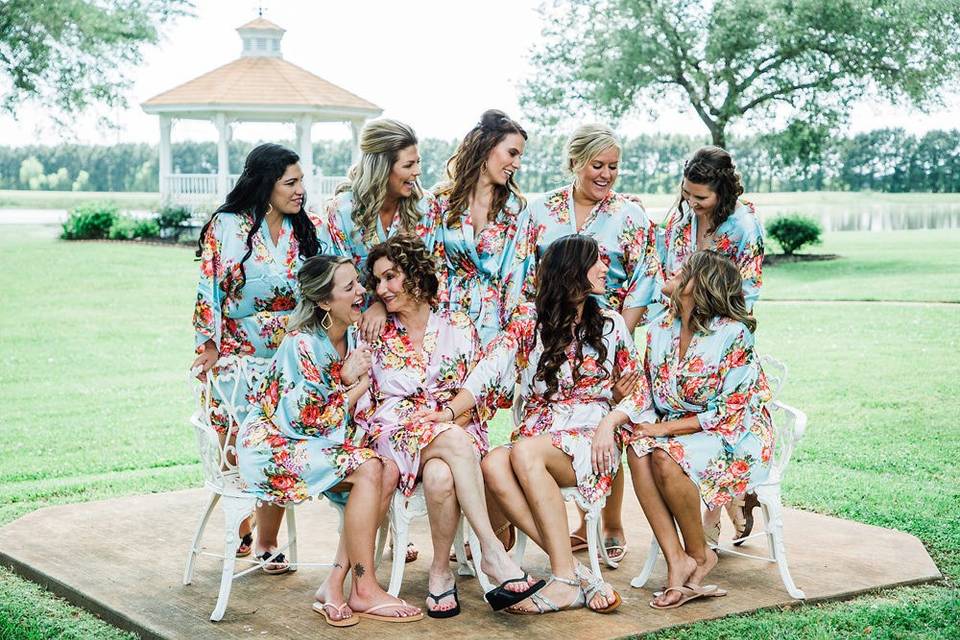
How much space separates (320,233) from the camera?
474cm

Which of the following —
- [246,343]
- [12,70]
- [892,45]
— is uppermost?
[892,45]

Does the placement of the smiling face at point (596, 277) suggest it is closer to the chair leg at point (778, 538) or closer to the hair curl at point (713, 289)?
the hair curl at point (713, 289)

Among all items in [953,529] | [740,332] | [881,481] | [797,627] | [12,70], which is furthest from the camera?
[12,70]

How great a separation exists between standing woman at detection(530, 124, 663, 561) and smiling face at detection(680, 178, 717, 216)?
0.19 metres

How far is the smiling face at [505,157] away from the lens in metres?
4.63

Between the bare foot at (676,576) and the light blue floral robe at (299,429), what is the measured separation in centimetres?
113

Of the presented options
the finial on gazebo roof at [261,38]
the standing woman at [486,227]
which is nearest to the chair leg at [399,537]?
the standing woman at [486,227]

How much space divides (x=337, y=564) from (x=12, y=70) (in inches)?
370

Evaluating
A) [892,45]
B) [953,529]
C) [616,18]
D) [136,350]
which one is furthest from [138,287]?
[953,529]

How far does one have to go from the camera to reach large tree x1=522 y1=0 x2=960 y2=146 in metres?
19.4

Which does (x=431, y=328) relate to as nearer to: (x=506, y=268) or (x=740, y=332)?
(x=506, y=268)

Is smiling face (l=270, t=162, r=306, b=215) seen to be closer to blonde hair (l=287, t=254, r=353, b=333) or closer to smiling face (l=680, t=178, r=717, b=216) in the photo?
blonde hair (l=287, t=254, r=353, b=333)

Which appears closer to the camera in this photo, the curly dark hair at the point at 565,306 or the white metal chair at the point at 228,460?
the white metal chair at the point at 228,460

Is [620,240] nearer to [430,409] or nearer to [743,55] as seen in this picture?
[430,409]
